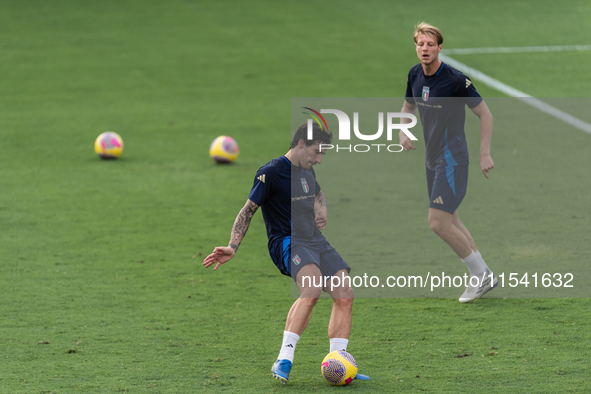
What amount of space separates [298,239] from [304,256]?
0.56ft

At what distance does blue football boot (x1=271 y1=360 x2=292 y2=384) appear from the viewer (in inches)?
197

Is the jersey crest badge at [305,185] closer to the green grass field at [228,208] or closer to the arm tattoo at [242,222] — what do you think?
the arm tattoo at [242,222]

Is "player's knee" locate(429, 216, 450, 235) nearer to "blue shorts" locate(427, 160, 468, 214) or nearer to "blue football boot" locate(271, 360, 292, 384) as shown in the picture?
"blue shorts" locate(427, 160, 468, 214)

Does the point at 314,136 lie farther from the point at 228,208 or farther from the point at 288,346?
the point at 228,208

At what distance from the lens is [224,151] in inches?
490

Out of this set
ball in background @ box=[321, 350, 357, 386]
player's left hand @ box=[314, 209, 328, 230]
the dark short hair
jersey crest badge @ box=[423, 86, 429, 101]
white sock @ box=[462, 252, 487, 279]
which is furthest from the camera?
white sock @ box=[462, 252, 487, 279]

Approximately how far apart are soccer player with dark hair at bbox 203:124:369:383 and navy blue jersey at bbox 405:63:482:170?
5.39ft

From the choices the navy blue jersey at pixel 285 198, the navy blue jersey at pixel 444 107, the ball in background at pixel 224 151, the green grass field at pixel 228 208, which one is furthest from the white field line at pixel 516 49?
the navy blue jersey at pixel 285 198

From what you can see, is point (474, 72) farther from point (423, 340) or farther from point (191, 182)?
point (423, 340)

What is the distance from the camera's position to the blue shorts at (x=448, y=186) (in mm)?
6566

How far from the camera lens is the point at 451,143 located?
21.6 feet

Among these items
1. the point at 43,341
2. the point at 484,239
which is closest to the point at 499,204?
the point at 484,239

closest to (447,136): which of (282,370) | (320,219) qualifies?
(320,219)

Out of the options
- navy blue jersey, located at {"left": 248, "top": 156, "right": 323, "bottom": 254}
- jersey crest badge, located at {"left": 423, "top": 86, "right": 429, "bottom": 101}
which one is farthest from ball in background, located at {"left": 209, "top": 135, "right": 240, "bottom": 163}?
navy blue jersey, located at {"left": 248, "top": 156, "right": 323, "bottom": 254}
